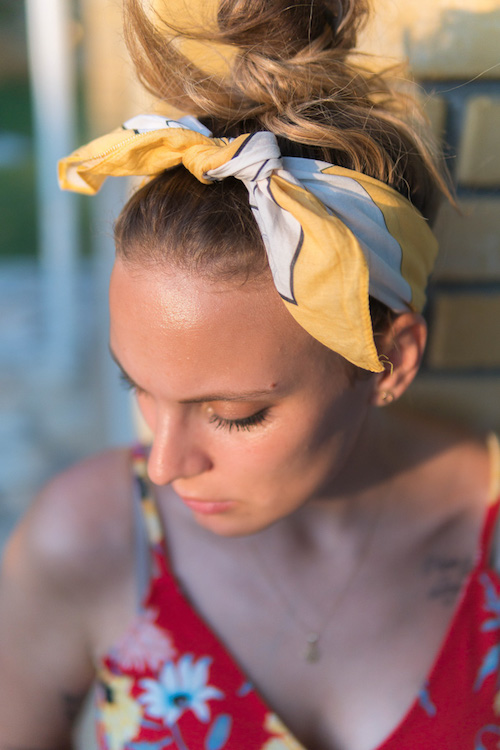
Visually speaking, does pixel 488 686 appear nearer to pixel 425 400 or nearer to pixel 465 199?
pixel 425 400

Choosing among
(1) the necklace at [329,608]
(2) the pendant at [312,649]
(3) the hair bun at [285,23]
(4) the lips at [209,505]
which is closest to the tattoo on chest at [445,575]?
(1) the necklace at [329,608]

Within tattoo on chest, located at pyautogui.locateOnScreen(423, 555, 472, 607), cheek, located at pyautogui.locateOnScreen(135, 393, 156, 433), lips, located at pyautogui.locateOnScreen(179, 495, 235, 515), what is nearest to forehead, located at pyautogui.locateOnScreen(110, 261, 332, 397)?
cheek, located at pyautogui.locateOnScreen(135, 393, 156, 433)

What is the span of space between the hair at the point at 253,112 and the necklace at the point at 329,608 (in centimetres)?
56

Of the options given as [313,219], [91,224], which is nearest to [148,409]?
[313,219]

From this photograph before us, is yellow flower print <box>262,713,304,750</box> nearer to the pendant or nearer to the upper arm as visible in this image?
the pendant

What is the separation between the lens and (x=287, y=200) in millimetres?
836

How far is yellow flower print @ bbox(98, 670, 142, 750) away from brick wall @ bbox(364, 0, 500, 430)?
928mm

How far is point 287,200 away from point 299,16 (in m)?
0.38

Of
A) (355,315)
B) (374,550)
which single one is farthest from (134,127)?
(374,550)

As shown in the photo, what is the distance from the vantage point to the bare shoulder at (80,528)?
4.17 feet

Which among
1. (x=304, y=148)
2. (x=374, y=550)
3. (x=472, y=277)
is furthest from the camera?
(x=472, y=277)

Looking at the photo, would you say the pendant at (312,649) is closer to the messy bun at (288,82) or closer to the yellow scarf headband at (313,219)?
the yellow scarf headband at (313,219)

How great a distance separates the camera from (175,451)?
1.02 m

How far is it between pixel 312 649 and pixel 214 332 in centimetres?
70
